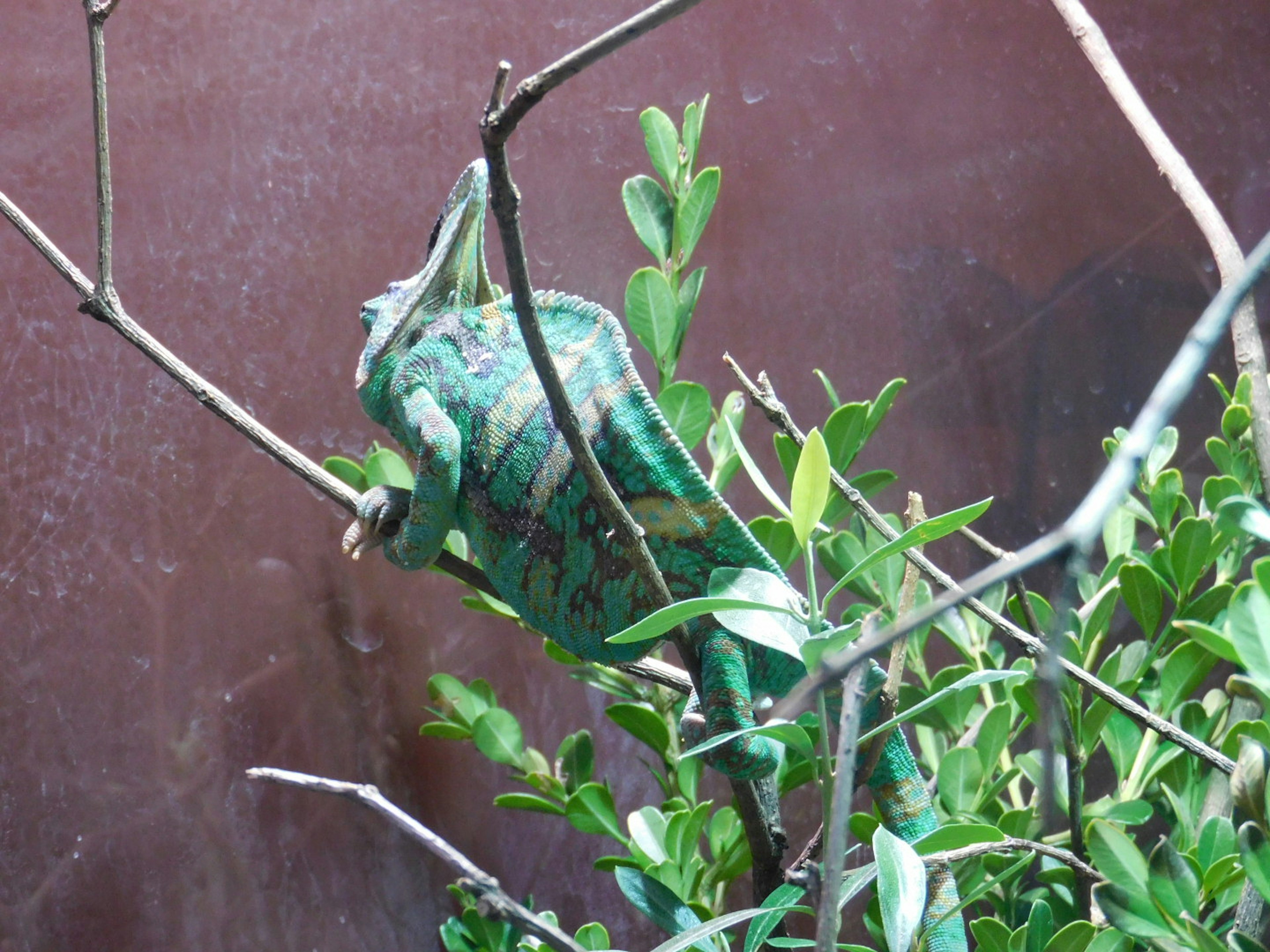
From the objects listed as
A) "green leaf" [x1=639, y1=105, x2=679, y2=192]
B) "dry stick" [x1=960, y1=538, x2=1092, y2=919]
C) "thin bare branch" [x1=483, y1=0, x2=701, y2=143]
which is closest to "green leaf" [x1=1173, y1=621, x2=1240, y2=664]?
"dry stick" [x1=960, y1=538, x2=1092, y2=919]

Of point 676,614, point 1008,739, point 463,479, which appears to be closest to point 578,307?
point 463,479

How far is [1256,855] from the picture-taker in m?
0.50

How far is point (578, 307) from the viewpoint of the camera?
0.94 m

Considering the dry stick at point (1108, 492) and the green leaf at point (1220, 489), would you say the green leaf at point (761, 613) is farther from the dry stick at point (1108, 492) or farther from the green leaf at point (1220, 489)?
the green leaf at point (1220, 489)

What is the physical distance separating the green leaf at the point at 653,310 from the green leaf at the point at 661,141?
141mm

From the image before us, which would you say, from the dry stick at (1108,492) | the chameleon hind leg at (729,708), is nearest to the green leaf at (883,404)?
the chameleon hind leg at (729,708)

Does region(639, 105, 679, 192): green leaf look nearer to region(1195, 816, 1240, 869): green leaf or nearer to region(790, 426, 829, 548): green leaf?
region(790, 426, 829, 548): green leaf

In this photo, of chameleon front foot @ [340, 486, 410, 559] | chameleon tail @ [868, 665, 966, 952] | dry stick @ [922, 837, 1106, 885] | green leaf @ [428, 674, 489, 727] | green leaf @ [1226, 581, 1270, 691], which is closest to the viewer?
green leaf @ [1226, 581, 1270, 691]

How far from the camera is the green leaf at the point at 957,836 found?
0.62m

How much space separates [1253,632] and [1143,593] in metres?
0.54

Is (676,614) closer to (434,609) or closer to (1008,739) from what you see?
(1008,739)

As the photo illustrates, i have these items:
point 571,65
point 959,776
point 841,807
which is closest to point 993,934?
point 959,776

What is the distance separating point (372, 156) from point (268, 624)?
1.97 ft

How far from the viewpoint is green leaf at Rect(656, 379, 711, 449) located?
104 centimetres
